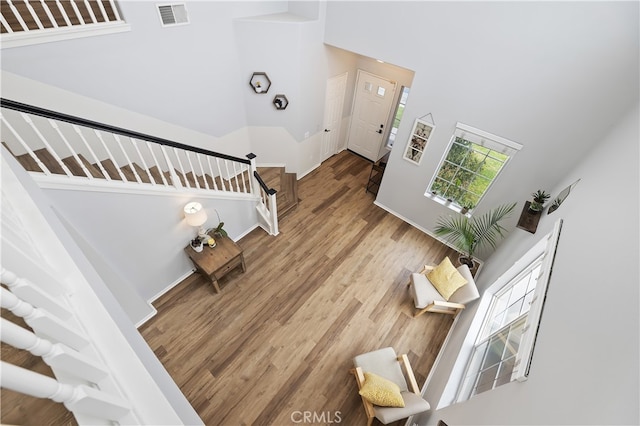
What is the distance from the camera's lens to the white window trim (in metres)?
1.76

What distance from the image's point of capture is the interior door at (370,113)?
19.2 feet

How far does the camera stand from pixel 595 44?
8.95 ft

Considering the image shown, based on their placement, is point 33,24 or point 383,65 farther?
point 383,65

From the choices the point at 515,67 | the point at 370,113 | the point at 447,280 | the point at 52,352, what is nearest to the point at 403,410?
the point at 447,280

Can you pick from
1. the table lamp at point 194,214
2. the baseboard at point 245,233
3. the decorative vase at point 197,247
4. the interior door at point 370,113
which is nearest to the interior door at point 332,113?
the interior door at point 370,113

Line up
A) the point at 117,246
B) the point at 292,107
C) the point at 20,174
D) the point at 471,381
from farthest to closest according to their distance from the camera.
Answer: the point at 292,107 → the point at 117,246 → the point at 471,381 → the point at 20,174

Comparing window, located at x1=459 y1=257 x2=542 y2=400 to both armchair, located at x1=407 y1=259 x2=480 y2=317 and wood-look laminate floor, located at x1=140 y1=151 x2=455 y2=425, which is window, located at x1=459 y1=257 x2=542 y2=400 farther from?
wood-look laminate floor, located at x1=140 y1=151 x2=455 y2=425

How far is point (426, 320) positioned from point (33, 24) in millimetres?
5874

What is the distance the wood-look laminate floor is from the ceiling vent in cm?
332

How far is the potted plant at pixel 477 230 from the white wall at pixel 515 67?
16 centimetres

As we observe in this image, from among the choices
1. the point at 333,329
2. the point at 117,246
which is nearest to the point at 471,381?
the point at 333,329

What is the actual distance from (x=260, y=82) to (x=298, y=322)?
159 inches

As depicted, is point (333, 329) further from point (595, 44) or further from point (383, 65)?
point (383, 65)

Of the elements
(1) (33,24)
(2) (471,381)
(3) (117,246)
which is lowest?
(2) (471,381)
